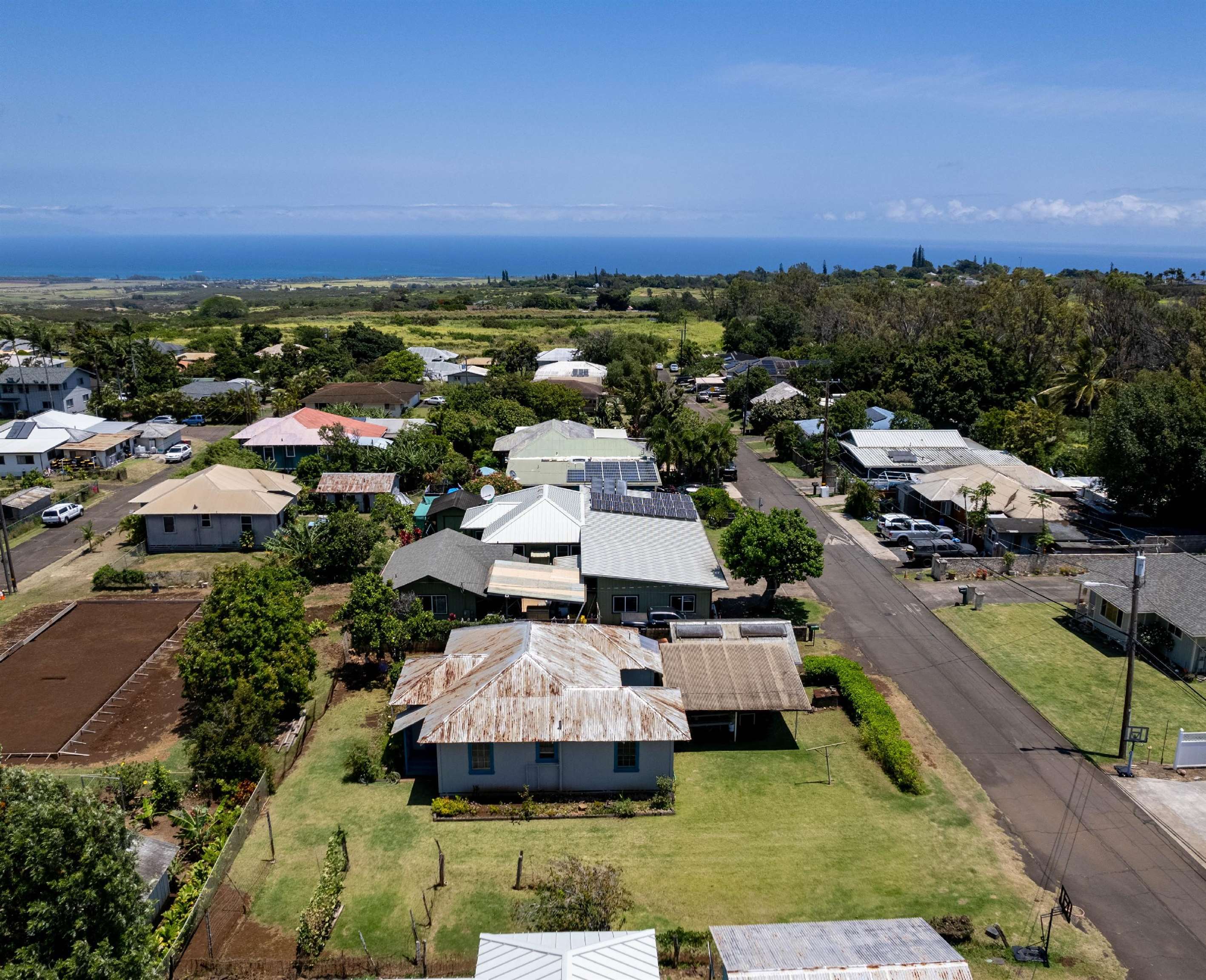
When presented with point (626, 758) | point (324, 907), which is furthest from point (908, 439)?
point (324, 907)

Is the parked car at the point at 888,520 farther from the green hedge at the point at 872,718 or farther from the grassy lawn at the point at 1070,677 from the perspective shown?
the green hedge at the point at 872,718

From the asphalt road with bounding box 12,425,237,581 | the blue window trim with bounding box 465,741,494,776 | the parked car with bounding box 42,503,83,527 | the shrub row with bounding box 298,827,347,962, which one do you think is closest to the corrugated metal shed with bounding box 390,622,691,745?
the blue window trim with bounding box 465,741,494,776

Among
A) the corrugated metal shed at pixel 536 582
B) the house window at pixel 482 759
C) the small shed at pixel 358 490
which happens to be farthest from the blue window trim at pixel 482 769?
the small shed at pixel 358 490

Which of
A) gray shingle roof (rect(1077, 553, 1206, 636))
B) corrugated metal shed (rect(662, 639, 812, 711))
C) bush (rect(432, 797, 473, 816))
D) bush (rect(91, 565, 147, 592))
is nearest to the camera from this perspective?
bush (rect(432, 797, 473, 816))

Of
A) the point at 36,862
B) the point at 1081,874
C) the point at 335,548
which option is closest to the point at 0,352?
the point at 335,548

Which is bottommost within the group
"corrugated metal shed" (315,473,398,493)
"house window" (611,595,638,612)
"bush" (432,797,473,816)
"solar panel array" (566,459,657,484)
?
"bush" (432,797,473,816)

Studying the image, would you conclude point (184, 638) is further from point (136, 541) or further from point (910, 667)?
point (910, 667)

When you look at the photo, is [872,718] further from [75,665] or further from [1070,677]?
[75,665]

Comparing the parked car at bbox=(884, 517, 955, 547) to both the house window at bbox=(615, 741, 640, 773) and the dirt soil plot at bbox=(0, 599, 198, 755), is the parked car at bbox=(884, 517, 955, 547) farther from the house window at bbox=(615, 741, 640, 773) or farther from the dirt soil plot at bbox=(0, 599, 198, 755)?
the dirt soil plot at bbox=(0, 599, 198, 755)
